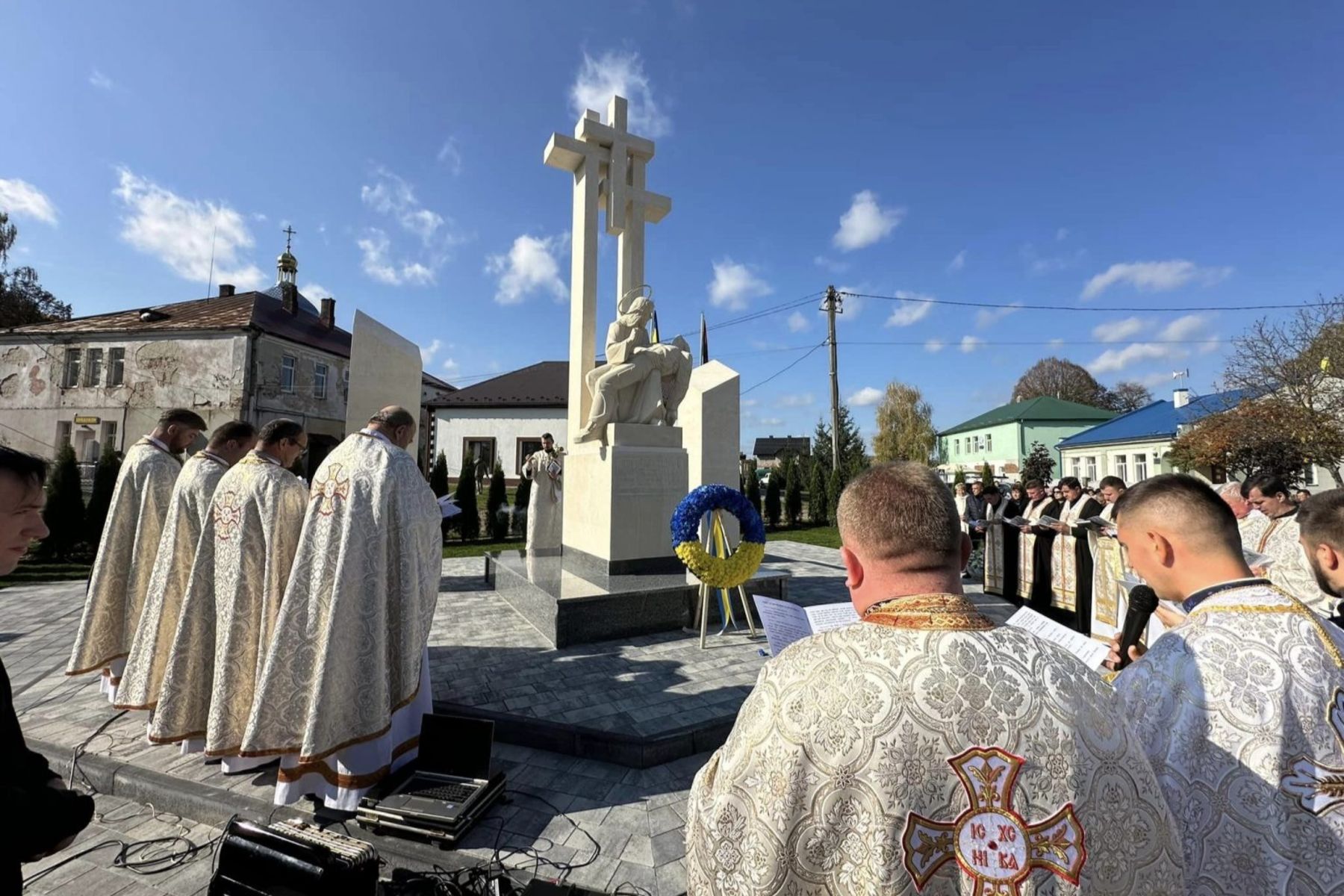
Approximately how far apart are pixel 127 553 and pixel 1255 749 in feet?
21.5

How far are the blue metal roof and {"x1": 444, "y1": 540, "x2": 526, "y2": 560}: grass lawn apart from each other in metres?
27.9

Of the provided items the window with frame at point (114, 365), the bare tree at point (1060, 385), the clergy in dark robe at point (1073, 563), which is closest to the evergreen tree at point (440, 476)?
the clergy in dark robe at point (1073, 563)

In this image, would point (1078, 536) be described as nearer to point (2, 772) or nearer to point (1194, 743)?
point (1194, 743)

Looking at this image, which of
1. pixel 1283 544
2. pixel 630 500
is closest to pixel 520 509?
pixel 630 500

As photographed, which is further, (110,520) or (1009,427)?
(1009,427)

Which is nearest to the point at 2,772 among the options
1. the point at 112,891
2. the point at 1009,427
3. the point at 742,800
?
the point at 112,891

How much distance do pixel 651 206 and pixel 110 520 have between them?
7.54m

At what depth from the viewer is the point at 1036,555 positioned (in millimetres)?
8008

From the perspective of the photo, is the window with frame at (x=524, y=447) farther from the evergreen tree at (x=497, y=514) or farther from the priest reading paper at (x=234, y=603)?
the priest reading paper at (x=234, y=603)

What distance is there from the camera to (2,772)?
145cm

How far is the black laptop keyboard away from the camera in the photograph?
9.28 feet

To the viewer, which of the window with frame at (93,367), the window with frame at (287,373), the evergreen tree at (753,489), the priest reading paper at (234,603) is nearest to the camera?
the priest reading paper at (234,603)

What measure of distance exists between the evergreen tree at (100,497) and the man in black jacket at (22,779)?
13783 mm

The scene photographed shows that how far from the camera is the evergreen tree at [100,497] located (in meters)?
11.8
